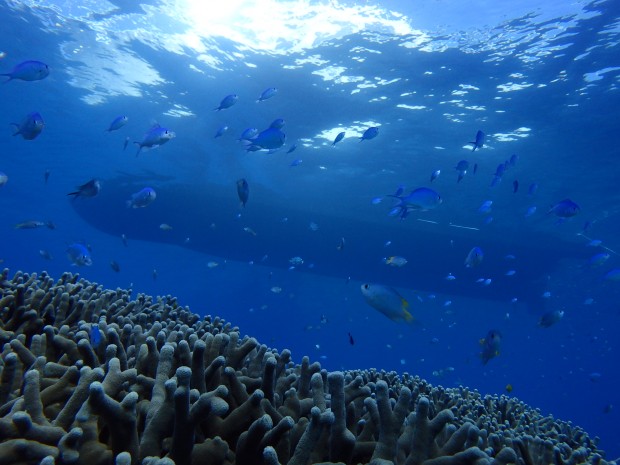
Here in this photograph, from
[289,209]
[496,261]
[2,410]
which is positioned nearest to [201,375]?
[2,410]

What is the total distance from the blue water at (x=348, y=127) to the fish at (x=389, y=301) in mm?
220

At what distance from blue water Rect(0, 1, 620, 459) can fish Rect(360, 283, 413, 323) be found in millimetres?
220

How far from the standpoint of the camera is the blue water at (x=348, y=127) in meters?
16.2

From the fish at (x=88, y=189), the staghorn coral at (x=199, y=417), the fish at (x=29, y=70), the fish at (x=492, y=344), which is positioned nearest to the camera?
the staghorn coral at (x=199, y=417)

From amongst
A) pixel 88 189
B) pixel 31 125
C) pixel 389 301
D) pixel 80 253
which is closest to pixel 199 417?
pixel 389 301

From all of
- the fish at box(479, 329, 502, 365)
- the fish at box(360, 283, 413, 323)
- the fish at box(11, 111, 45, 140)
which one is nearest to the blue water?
the fish at box(360, 283, 413, 323)

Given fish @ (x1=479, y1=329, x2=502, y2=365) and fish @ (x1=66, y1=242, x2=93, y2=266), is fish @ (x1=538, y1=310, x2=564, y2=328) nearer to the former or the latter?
fish @ (x1=479, y1=329, x2=502, y2=365)

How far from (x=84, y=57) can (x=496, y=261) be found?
108 feet

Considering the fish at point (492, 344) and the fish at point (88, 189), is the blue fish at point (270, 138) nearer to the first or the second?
the fish at point (88, 189)

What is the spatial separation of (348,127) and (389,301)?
19352 mm

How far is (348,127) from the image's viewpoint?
22.8 m

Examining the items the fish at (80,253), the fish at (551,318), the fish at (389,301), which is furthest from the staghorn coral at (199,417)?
the fish at (551,318)

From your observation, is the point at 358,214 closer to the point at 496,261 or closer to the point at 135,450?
the point at 496,261

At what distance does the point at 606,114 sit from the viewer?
18.4 meters
